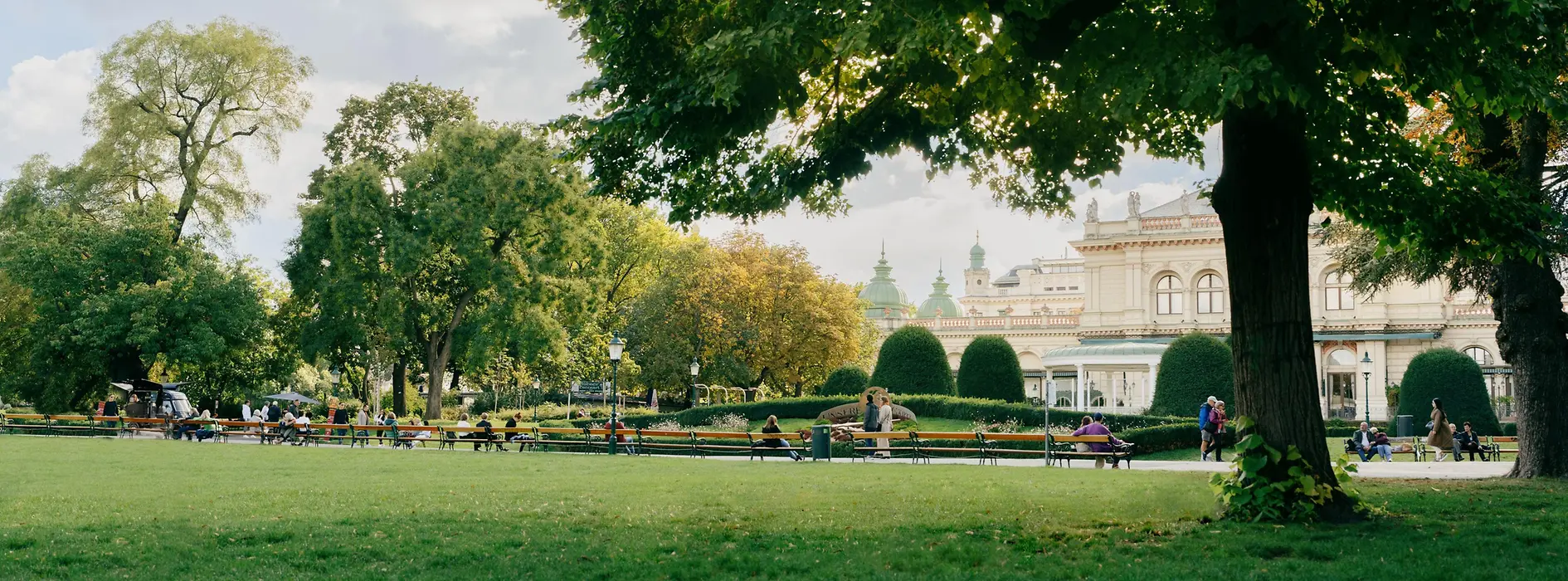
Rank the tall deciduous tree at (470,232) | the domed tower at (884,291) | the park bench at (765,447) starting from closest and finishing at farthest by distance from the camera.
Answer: the park bench at (765,447), the tall deciduous tree at (470,232), the domed tower at (884,291)

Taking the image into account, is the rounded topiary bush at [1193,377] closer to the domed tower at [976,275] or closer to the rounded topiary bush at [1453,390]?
the rounded topiary bush at [1453,390]

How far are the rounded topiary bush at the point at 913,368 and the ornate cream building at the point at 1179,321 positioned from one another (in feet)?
56.4

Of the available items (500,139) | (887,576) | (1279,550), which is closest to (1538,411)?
(1279,550)

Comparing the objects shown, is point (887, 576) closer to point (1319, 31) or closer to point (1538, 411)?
point (1319, 31)

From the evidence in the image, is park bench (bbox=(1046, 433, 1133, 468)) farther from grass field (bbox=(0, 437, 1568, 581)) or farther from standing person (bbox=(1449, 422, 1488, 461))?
standing person (bbox=(1449, 422, 1488, 461))

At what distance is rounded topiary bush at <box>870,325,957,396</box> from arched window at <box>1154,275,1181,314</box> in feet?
102

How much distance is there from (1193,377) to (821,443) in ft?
64.7

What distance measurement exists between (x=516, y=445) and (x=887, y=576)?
88.4 ft

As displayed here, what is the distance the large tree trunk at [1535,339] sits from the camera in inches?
631

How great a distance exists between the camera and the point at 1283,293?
10.9 m

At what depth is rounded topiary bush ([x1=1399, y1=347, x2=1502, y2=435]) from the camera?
36.9 meters

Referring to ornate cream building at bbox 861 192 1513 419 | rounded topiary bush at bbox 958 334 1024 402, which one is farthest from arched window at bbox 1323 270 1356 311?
rounded topiary bush at bbox 958 334 1024 402

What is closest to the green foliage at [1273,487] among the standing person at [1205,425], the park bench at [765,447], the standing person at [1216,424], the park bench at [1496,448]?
the standing person at [1216,424]

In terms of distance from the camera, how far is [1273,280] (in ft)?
36.0
